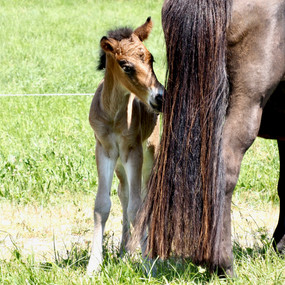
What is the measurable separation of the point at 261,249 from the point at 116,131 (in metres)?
1.39

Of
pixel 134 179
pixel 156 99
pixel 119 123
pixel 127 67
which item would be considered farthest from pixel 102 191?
pixel 127 67

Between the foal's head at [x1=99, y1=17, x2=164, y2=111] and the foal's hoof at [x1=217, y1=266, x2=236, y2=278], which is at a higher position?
the foal's head at [x1=99, y1=17, x2=164, y2=111]

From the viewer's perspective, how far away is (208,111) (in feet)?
10.5

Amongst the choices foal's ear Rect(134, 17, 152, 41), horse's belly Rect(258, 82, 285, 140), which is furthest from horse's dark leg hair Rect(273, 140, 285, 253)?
foal's ear Rect(134, 17, 152, 41)

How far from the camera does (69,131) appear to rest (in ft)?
24.6

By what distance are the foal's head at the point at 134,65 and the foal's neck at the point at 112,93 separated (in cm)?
5

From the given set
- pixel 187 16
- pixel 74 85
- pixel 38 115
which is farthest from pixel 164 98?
pixel 74 85

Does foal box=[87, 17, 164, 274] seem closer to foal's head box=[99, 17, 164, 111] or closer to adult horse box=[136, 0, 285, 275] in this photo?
foal's head box=[99, 17, 164, 111]

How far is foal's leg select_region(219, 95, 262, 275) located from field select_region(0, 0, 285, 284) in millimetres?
296

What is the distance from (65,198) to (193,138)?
101 inches

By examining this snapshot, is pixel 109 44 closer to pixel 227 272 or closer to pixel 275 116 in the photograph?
pixel 275 116

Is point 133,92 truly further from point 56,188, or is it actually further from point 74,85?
point 74,85

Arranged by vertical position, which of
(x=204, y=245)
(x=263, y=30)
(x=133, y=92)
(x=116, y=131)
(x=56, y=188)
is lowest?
(x=56, y=188)

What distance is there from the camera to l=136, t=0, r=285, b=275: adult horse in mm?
3070
